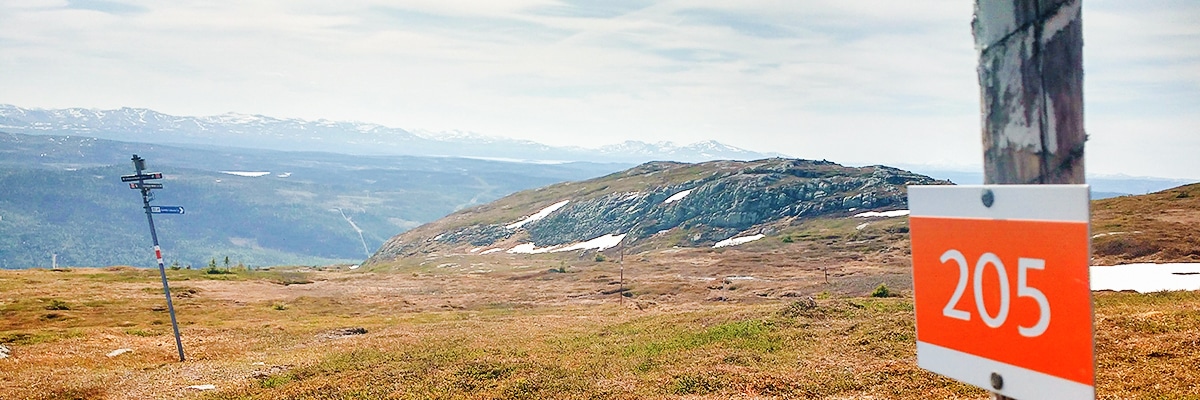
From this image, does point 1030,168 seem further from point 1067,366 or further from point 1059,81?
point 1067,366

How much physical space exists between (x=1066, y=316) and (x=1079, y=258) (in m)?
0.33

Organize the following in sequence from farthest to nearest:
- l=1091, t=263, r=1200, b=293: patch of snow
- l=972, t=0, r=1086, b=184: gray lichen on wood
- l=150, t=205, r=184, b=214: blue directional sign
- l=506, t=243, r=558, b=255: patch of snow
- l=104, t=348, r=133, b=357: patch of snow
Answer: l=506, t=243, r=558, b=255: patch of snow < l=1091, t=263, r=1200, b=293: patch of snow < l=104, t=348, r=133, b=357: patch of snow < l=150, t=205, r=184, b=214: blue directional sign < l=972, t=0, r=1086, b=184: gray lichen on wood

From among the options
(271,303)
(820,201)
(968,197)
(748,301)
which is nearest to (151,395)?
(968,197)

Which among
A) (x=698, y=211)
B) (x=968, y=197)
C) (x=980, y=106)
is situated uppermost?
(x=980, y=106)

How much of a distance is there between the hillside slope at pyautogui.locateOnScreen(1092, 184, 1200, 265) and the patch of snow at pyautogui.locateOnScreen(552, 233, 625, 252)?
103133 millimetres

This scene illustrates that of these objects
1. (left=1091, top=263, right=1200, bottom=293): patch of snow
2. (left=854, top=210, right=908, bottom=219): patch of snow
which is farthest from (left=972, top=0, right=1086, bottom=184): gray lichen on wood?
(left=854, top=210, right=908, bottom=219): patch of snow

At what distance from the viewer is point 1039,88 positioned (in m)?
→ 4.16

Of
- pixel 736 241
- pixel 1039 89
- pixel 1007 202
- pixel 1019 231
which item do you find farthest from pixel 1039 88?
pixel 736 241

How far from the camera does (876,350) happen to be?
81.5 feet

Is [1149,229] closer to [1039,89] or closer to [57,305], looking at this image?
[1039,89]

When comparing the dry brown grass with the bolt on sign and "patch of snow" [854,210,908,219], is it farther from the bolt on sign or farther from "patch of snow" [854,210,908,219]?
"patch of snow" [854,210,908,219]

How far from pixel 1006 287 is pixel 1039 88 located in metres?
1.16

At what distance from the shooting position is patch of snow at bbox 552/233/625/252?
181 metres

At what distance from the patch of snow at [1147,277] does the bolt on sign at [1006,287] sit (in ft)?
159
